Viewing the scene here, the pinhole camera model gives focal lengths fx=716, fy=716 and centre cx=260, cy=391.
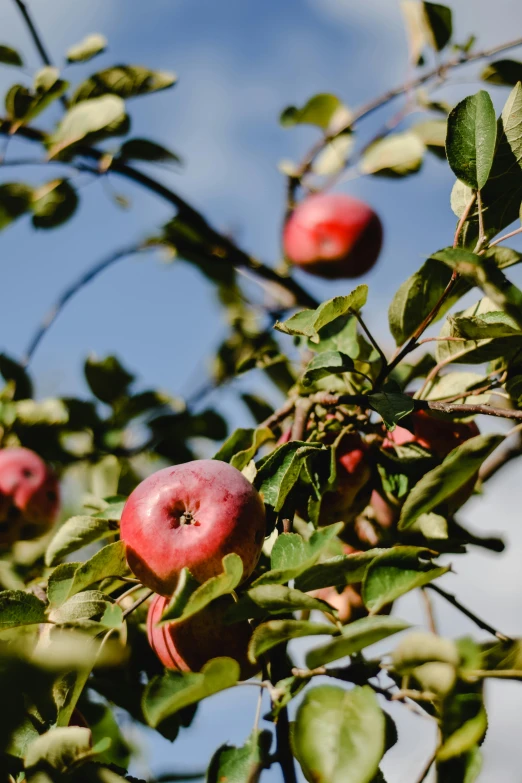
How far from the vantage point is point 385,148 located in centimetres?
185

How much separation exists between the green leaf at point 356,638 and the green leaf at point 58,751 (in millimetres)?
241

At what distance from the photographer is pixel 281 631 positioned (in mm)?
646

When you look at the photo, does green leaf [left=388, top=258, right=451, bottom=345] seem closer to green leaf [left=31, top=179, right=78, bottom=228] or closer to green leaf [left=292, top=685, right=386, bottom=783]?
green leaf [left=292, top=685, right=386, bottom=783]

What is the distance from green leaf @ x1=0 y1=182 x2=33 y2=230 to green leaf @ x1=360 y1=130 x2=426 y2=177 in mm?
867

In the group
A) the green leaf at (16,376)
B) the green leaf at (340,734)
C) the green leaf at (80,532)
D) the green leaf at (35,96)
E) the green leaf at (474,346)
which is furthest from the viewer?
the green leaf at (16,376)

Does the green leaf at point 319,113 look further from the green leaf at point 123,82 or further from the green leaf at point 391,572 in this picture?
the green leaf at point 391,572

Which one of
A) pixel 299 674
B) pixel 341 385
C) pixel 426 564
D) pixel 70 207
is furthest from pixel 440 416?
pixel 70 207

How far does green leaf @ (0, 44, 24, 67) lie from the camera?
1.62 meters

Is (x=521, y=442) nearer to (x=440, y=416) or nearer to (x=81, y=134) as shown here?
(x=440, y=416)

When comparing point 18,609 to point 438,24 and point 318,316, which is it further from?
point 438,24

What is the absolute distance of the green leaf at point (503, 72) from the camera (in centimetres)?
160

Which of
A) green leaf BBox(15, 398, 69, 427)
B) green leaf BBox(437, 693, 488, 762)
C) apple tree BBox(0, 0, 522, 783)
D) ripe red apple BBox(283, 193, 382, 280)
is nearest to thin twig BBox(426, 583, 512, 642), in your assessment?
apple tree BBox(0, 0, 522, 783)

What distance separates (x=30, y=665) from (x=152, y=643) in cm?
41

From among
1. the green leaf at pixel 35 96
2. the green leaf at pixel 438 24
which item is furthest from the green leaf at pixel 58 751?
the green leaf at pixel 438 24
